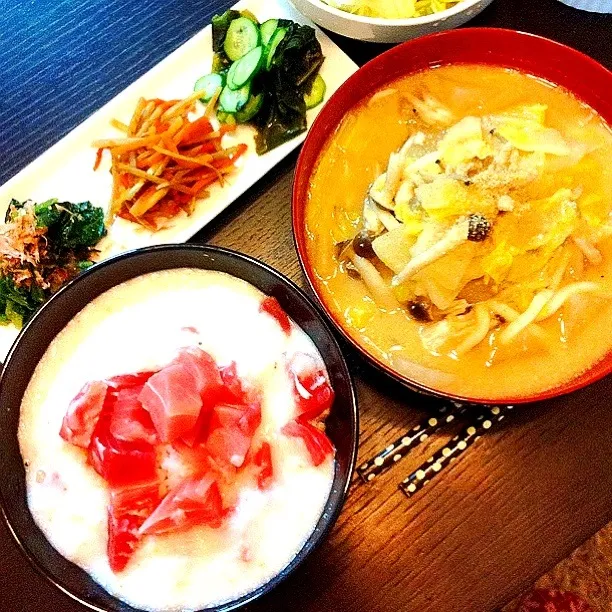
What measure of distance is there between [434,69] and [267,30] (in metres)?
0.54

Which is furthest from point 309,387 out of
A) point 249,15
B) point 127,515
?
point 249,15

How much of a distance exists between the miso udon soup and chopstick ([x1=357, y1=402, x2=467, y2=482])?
184 mm

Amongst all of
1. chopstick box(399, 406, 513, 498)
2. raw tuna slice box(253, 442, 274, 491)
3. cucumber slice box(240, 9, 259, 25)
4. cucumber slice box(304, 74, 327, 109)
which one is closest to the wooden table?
chopstick box(399, 406, 513, 498)

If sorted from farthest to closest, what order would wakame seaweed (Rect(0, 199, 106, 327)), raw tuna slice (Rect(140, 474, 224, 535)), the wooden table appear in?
1. wakame seaweed (Rect(0, 199, 106, 327))
2. the wooden table
3. raw tuna slice (Rect(140, 474, 224, 535))

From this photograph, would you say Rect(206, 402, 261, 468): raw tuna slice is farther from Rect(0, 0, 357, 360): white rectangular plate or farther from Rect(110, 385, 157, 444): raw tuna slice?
Rect(0, 0, 357, 360): white rectangular plate

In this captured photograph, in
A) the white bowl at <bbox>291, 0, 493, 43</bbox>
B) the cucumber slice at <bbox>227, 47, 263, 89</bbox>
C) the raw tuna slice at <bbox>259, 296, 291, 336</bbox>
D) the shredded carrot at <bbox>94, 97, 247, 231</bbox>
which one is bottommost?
the raw tuna slice at <bbox>259, 296, 291, 336</bbox>

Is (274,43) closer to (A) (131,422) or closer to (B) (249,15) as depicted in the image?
(B) (249,15)

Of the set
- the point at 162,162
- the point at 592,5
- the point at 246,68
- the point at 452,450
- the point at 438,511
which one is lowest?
the point at 438,511

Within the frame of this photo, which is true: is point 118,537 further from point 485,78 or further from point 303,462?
point 485,78

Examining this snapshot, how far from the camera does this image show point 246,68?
82.3 inches

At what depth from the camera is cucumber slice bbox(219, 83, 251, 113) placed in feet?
6.86

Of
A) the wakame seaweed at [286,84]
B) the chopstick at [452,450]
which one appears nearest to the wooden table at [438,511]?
the chopstick at [452,450]

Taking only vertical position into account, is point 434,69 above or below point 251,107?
above

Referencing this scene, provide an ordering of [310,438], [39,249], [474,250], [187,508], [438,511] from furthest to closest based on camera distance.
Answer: [39,249] < [438,511] < [474,250] < [310,438] < [187,508]
